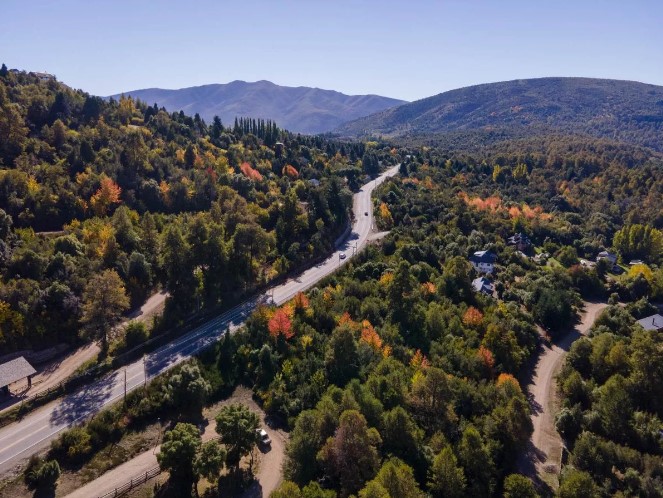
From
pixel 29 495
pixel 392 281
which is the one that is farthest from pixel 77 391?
pixel 392 281

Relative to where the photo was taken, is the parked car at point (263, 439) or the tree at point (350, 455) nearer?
the tree at point (350, 455)

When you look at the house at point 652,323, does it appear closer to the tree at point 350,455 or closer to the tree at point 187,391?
the tree at point 350,455

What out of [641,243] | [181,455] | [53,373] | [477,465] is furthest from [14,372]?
[641,243]

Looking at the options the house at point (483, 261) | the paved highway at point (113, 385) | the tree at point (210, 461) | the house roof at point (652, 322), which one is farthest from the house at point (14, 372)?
the house roof at point (652, 322)

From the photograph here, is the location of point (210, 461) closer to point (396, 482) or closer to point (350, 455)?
point (350, 455)

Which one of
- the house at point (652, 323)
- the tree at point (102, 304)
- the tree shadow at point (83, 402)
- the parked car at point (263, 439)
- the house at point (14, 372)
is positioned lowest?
the house at point (652, 323)

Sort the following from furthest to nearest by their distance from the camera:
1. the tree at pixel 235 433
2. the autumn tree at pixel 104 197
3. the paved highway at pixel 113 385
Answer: the autumn tree at pixel 104 197
the paved highway at pixel 113 385
the tree at pixel 235 433

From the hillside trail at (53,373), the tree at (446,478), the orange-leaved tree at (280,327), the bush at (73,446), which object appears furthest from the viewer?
the orange-leaved tree at (280,327)

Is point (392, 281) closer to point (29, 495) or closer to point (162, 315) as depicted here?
point (162, 315)
